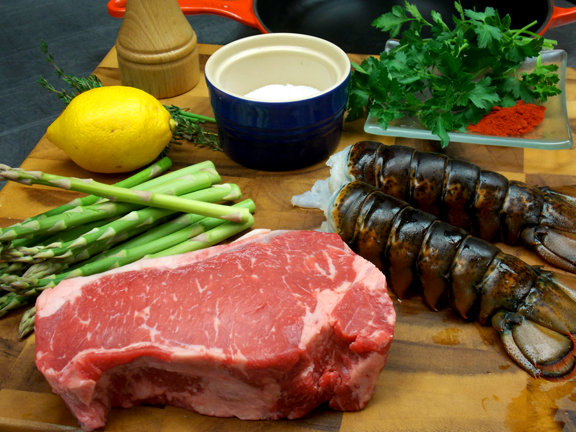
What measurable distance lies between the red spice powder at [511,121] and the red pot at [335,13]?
37.3 inches

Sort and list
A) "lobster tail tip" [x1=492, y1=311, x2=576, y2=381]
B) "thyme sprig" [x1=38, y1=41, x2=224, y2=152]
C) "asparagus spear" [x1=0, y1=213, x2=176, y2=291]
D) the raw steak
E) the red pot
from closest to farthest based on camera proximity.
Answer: the raw steak < "lobster tail tip" [x1=492, y1=311, x2=576, y2=381] < "asparagus spear" [x1=0, y1=213, x2=176, y2=291] < "thyme sprig" [x1=38, y1=41, x2=224, y2=152] < the red pot

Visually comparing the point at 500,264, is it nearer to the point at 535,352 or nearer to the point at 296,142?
the point at 535,352

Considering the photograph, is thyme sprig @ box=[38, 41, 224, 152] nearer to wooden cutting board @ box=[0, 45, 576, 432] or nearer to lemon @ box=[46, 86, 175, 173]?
lemon @ box=[46, 86, 175, 173]

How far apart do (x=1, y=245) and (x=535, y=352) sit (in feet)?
8.20

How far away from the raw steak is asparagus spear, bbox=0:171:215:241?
389 millimetres

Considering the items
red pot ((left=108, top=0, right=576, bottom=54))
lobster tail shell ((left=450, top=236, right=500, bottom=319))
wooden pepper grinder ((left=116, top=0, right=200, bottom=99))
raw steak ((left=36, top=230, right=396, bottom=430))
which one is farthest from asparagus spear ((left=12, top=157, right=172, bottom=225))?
lobster tail shell ((left=450, top=236, right=500, bottom=319))

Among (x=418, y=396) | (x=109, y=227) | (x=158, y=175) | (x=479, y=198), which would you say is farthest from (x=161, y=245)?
(x=479, y=198)

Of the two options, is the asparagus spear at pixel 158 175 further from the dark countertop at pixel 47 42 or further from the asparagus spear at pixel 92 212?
the dark countertop at pixel 47 42

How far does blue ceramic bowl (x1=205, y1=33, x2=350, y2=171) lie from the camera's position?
290cm

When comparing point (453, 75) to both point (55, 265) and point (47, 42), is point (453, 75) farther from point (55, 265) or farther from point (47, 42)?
point (47, 42)

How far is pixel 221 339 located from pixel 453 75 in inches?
79.5

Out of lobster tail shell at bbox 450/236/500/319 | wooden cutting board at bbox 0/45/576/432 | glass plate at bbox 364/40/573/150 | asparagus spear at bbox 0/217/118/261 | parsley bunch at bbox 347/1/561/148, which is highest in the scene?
parsley bunch at bbox 347/1/561/148

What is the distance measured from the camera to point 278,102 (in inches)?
111

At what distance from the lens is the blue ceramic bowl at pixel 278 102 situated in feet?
9.52
